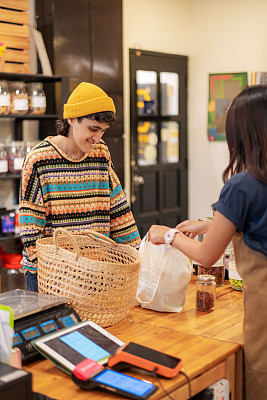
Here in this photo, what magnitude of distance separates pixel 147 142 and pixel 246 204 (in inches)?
169

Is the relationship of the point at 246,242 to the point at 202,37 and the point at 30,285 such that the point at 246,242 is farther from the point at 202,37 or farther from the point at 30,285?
the point at 202,37

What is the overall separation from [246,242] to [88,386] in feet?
1.96

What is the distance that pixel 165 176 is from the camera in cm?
604

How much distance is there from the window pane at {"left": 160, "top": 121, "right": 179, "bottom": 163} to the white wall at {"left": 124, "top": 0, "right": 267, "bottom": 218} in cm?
24

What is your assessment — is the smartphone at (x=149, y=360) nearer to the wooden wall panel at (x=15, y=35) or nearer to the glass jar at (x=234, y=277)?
the glass jar at (x=234, y=277)

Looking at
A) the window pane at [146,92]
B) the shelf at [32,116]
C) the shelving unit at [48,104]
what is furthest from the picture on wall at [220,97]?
the shelf at [32,116]

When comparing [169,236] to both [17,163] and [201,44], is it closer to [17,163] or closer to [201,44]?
[17,163]

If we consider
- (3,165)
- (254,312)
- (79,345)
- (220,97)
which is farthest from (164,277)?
(220,97)

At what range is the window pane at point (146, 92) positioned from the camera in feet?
18.5

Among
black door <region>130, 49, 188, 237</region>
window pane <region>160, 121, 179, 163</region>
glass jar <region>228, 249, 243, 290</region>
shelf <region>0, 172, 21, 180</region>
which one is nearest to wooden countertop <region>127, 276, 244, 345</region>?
glass jar <region>228, 249, 243, 290</region>

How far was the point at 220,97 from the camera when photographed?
19.8 ft

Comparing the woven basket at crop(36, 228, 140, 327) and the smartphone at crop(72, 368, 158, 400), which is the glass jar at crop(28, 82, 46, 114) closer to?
the woven basket at crop(36, 228, 140, 327)

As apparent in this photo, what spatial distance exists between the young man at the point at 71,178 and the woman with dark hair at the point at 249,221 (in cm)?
70

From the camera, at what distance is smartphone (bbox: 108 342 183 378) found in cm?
145
